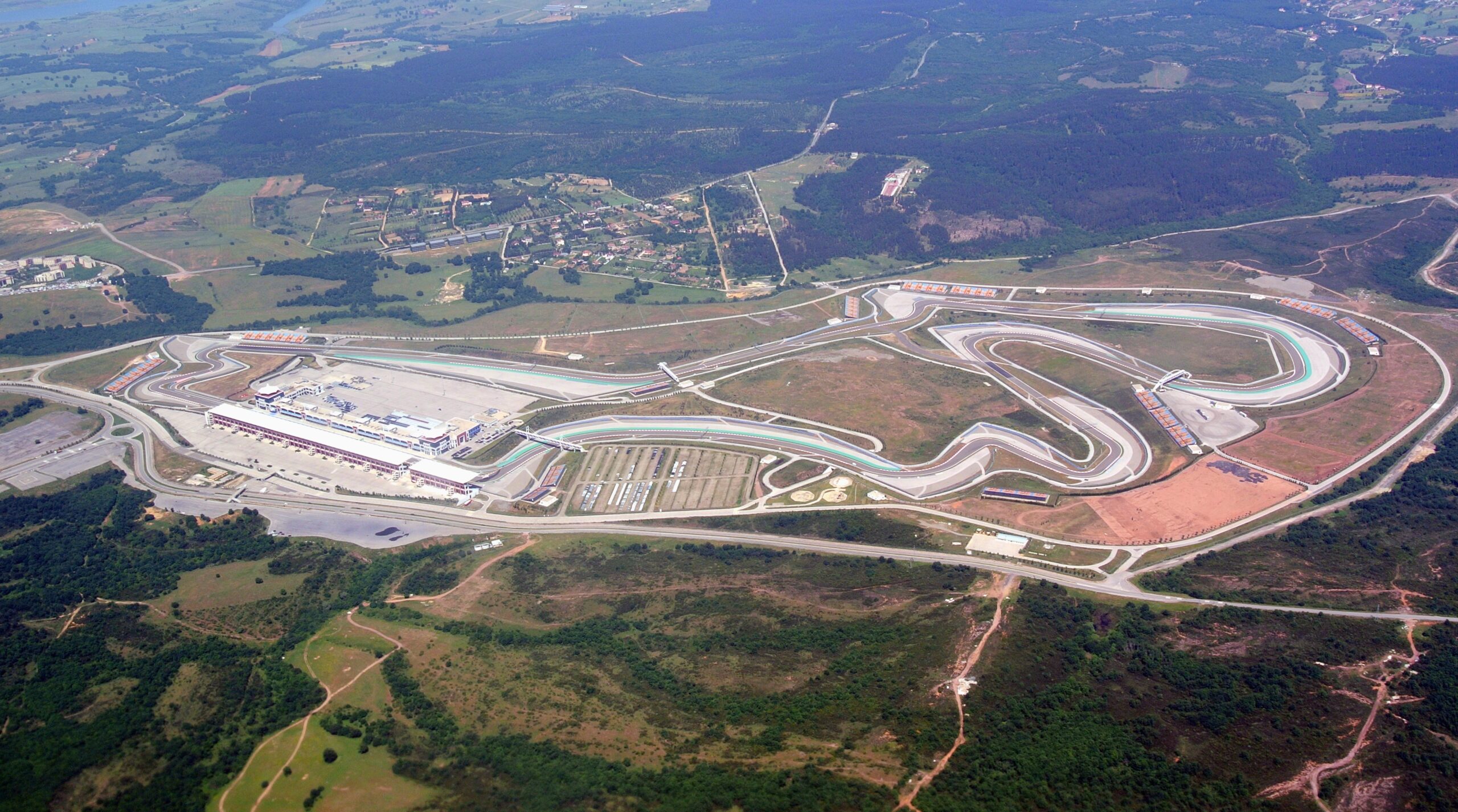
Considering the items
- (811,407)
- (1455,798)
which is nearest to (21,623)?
(811,407)

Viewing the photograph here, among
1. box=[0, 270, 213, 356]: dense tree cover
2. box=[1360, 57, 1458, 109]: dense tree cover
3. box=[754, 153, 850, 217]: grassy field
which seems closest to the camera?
box=[0, 270, 213, 356]: dense tree cover

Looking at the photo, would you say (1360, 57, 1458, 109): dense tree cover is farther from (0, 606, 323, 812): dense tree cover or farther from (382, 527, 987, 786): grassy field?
(0, 606, 323, 812): dense tree cover

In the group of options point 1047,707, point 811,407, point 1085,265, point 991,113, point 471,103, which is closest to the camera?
point 1047,707

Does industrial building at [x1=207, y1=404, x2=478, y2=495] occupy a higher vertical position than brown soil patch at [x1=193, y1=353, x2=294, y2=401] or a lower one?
lower

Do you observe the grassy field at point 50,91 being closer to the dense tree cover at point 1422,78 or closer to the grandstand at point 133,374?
the grandstand at point 133,374

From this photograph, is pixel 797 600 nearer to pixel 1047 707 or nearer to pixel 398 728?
pixel 1047 707

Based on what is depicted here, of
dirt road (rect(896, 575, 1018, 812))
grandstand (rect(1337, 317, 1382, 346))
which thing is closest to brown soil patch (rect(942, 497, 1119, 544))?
dirt road (rect(896, 575, 1018, 812))

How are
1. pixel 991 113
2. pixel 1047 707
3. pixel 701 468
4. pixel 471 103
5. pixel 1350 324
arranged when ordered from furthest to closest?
pixel 471 103 < pixel 991 113 < pixel 1350 324 < pixel 701 468 < pixel 1047 707
